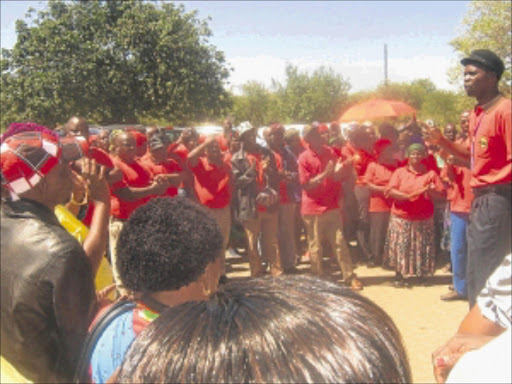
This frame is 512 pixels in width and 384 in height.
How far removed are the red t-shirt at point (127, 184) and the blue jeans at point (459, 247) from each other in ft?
10.0

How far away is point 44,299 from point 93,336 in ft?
1.16

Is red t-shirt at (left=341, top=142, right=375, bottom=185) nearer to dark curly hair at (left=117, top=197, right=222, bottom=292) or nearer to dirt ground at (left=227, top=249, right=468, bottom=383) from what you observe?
dirt ground at (left=227, top=249, right=468, bottom=383)

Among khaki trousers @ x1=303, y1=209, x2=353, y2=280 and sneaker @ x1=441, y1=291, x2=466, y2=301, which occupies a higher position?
khaki trousers @ x1=303, y1=209, x2=353, y2=280

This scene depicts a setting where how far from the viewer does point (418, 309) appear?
18.2 feet

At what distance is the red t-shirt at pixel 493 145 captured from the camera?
375 centimetres

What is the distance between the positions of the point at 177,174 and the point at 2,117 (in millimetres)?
30989

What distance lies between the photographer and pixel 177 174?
227 inches

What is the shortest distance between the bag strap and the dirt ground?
2530 millimetres

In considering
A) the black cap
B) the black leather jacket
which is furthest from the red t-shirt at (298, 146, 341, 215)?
the black leather jacket

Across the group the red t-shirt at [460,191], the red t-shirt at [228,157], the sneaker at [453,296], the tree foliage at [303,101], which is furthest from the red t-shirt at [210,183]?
the tree foliage at [303,101]

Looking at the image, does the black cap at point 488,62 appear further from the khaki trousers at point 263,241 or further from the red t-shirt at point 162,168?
the khaki trousers at point 263,241

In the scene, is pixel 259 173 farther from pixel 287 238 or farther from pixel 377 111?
pixel 377 111

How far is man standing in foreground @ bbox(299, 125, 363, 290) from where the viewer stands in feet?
20.3

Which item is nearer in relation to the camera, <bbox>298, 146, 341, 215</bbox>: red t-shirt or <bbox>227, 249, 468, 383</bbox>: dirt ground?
<bbox>227, 249, 468, 383</bbox>: dirt ground
